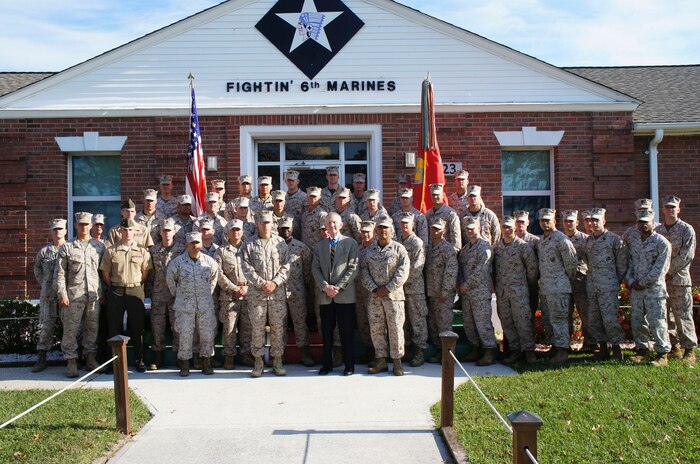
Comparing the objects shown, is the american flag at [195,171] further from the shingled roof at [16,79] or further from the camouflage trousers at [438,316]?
the shingled roof at [16,79]

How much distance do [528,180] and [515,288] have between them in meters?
4.34

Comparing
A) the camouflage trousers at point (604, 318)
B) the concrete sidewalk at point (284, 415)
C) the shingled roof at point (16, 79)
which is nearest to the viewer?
the concrete sidewalk at point (284, 415)

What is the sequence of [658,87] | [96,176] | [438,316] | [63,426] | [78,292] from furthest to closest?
1. [658,87]
2. [96,176]
3. [438,316]
4. [78,292]
5. [63,426]

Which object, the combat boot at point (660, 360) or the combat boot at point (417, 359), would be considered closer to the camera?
the combat boot at point (660, 360)

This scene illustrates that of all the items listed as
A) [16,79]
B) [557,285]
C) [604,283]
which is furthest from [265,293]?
[16,79]

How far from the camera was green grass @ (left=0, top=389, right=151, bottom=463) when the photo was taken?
18.9 ft

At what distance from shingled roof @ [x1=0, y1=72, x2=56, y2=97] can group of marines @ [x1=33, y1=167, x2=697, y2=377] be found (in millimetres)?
6757

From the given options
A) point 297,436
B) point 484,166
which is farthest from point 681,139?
point 297,436

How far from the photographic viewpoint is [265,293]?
8.61 m

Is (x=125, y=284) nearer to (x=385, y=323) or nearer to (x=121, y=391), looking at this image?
(x=121, y=391)

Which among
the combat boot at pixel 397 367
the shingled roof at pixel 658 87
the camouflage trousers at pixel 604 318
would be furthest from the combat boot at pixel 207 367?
the shingled roof at pixel 658 87

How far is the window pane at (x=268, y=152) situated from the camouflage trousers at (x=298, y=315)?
14.1 feet

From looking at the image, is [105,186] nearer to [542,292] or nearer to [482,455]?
[542,292]

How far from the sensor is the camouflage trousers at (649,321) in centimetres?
836
